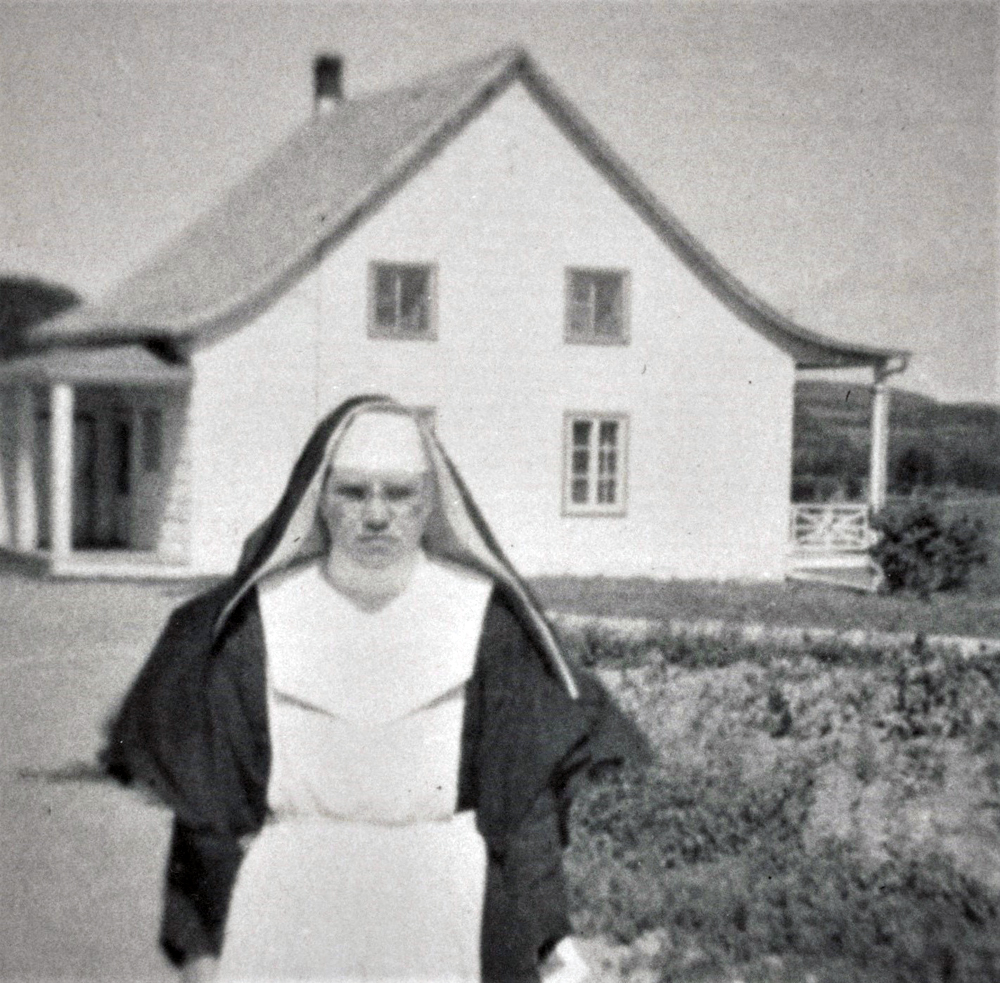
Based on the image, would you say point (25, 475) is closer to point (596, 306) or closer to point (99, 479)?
point (99, 479)

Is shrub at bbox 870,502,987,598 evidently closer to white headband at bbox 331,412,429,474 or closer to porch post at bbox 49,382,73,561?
porch post at bbox 49,382,73,561

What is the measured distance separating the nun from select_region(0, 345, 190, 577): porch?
7277mm

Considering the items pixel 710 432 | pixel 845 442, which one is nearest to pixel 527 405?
pixel 710 432

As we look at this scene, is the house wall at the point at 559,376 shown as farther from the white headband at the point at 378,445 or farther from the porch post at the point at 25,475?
the white headband at the point at 378,445

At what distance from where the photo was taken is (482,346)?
344 inches

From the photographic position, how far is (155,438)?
1240cm

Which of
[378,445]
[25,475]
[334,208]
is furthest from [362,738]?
[25,475]

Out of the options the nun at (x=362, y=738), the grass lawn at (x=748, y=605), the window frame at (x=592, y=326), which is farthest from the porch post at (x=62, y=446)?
the nun at (x=362, y=738)

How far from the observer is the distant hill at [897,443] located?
6531 millimetres

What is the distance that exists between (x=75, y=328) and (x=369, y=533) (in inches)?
422

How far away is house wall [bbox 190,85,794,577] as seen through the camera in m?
7.90

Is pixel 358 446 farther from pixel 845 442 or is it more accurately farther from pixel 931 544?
pixel 931 544

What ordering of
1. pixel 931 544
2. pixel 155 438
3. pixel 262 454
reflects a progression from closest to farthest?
pixel 262 454
pixel 931 544
pixel 155 438

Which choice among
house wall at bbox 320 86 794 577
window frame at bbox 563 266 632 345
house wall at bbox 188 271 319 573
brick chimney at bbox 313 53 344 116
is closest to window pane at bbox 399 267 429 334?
house wall at bbox 320 86 794 577
